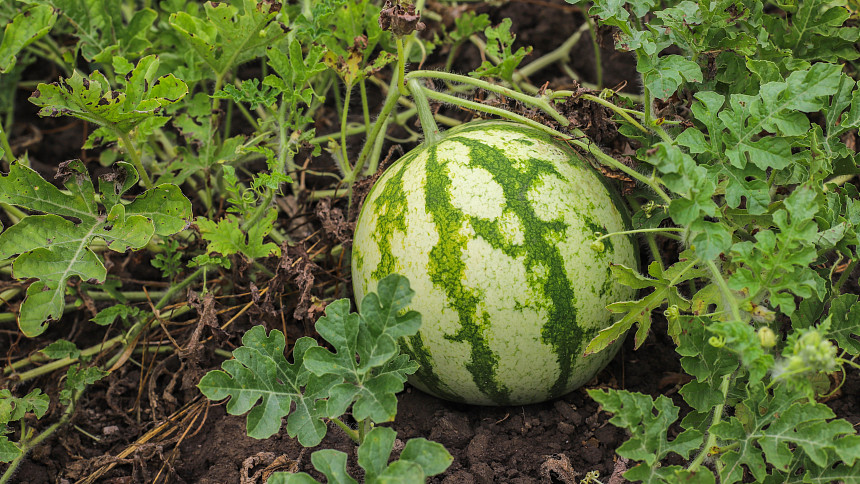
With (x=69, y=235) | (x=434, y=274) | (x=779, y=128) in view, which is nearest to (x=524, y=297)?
(x=434, y=274)

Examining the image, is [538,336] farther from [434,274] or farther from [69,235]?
[69,235]

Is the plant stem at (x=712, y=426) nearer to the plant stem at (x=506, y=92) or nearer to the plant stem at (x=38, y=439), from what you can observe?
the plant stem at (x=506, y=92)

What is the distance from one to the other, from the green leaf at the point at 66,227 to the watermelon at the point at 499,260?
654 millimetres

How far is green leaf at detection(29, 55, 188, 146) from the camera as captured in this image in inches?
83.2

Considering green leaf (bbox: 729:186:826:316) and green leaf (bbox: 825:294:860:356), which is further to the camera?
green leaf (bbox: 825:294:860:356)

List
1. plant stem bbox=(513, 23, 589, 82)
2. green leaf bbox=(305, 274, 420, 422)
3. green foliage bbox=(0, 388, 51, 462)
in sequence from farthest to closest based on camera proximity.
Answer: plant stem bbox=(513, 23, 589, 82)
green foliage bbox=(0, 388, 51, 462)
green leaf bbox=(305, 274, 420, 422)

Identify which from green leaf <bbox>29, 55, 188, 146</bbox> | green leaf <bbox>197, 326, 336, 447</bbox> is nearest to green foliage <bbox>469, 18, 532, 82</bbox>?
green leaf <bbox>29, 55, 188, 146</bbox>

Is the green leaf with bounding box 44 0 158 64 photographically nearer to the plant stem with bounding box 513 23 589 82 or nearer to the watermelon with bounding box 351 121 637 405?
the watermelon with bounding box 351 121 637 405

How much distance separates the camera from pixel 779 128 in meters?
1.82

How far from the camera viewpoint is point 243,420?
239 centimetres

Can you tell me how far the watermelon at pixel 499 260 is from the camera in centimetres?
201

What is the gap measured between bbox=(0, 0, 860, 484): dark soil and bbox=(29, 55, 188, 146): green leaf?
0.62 m

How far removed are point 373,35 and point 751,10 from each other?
1.27 meters

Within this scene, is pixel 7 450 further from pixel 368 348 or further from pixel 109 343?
pixel 368 348
